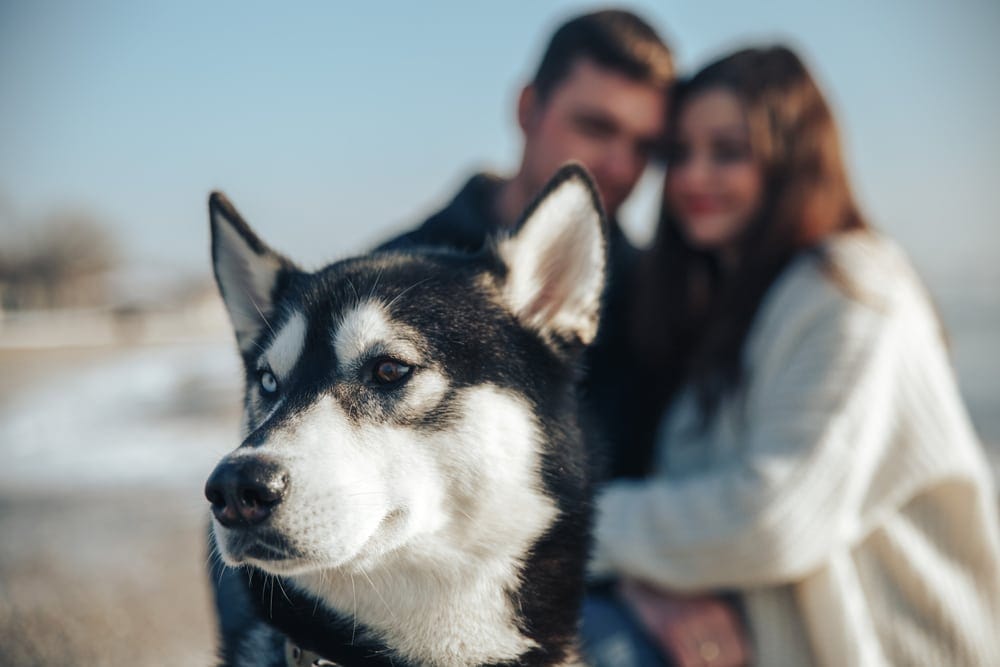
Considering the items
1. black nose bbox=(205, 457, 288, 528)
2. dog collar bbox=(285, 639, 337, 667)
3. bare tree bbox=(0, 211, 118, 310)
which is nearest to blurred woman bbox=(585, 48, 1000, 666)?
dog collar bbox=(285, 639, 337, 667)

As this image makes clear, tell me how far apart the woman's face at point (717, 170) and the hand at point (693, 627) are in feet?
4.65

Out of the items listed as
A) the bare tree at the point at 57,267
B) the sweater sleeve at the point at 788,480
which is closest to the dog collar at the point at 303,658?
the sweater sleeve at the point at 788,480

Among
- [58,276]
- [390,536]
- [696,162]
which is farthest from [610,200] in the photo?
[58,276]

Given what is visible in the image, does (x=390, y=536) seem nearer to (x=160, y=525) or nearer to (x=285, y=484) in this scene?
(x=285, y=484)

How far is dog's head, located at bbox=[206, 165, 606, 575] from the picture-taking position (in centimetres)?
135

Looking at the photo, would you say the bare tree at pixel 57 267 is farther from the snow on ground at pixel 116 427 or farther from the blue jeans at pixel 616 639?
the blue jeans at pixel 616 639

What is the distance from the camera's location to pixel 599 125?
2953mm

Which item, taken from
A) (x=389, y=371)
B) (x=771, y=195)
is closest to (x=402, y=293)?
(x=389, y=371)

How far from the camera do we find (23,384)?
1207 cm

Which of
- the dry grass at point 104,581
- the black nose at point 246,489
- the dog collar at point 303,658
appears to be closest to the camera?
the black nose at point 246,489

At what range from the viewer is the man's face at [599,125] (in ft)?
9.59

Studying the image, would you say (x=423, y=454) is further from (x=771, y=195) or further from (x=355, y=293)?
(x=771, y=195)

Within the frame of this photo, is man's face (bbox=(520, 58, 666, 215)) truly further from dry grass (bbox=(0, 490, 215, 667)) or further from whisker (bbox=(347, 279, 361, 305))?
dry grass (bbox=(0, 490, 215, 667))

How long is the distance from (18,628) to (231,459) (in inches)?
126
